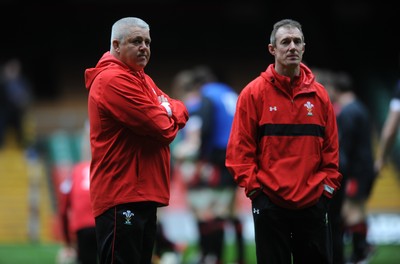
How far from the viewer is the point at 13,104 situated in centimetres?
2338

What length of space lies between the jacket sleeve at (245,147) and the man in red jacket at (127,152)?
0.53m

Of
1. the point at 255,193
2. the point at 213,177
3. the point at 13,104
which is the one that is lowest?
the point at 255,193

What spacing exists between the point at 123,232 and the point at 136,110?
2.95 ft

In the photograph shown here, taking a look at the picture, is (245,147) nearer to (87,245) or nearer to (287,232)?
(287,232)

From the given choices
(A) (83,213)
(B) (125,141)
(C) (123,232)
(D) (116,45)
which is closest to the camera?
(C) (123,232)

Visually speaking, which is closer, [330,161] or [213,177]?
[330,161]

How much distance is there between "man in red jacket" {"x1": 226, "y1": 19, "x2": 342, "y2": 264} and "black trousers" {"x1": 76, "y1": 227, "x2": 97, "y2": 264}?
204 centimetres

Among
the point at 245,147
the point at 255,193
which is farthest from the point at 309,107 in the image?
the point at 255,193

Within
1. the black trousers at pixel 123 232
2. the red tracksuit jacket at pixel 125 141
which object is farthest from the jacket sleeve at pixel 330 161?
the black trousers at pixel 123 232

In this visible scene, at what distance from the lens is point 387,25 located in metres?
28.0

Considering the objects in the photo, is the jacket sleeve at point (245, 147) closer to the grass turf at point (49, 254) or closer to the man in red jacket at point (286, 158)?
the man in red jacket at point (286, 158)

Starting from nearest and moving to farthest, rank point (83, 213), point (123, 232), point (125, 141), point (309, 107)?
point (123, 232) → point (125, 141) → point (309, 107) → point (83, 213)

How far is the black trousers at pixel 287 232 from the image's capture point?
7402 mm

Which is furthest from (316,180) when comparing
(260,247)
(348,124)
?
(348,124)
